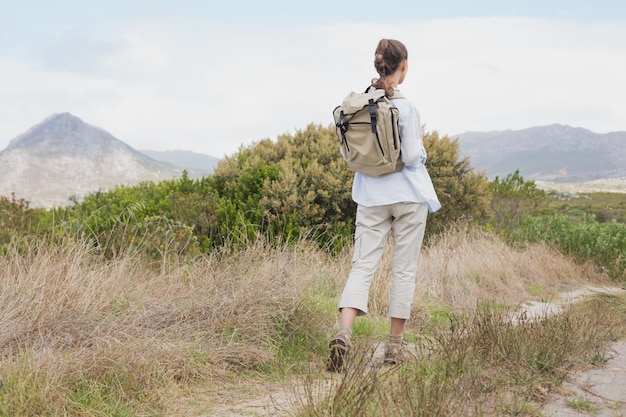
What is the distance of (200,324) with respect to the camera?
462 cm

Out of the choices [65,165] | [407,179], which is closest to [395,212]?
[407,179]

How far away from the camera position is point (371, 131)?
14.5ft

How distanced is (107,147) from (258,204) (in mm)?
190241

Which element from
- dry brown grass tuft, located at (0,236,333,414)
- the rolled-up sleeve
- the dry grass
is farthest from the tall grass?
the rolled-up sleeve

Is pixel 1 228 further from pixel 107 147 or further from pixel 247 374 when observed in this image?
pixel 107 147

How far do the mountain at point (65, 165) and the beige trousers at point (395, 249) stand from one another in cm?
12805

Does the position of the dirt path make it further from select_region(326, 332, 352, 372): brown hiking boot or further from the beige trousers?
the beige trousers

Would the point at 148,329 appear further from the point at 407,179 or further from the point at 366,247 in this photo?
the point at 407,179

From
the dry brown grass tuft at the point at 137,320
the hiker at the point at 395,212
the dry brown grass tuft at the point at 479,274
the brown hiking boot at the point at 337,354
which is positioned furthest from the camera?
the dry brown grass tuft at the point at 479,274

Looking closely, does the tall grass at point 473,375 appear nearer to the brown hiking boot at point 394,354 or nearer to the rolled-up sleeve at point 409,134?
the brown hiking boot at point 394,354

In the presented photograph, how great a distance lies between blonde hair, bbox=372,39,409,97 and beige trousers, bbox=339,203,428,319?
806 millimetres

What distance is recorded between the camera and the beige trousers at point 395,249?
4551 millimetres

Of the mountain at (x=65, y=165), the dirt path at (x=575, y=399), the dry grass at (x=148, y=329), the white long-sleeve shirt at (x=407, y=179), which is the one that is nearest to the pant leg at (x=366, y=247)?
the white long-sleeve shirt at (x=407, y=179)

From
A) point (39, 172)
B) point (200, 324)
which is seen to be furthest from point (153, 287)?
point (39, 172)
